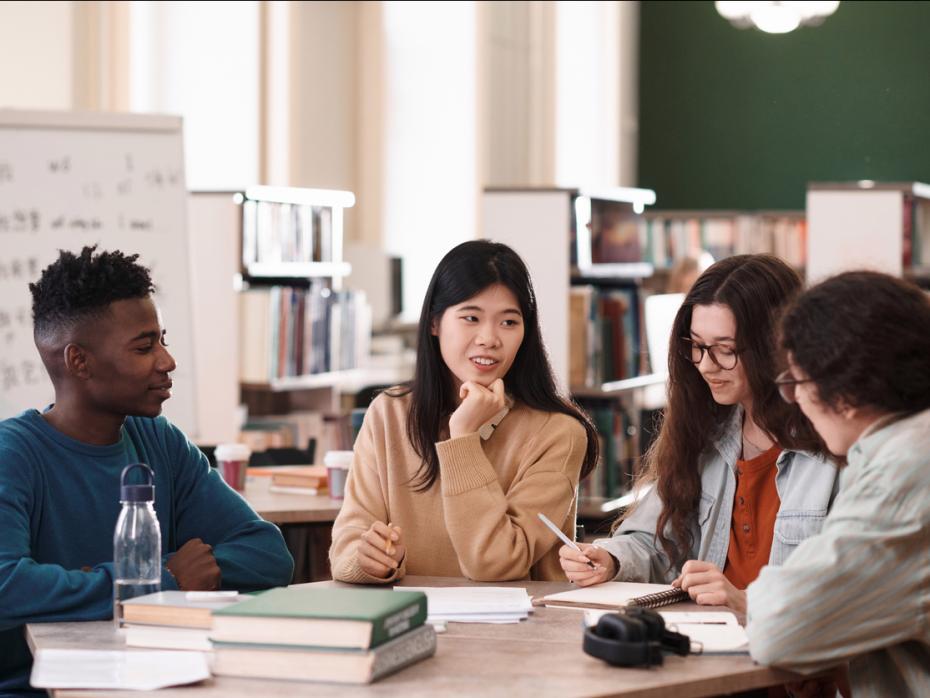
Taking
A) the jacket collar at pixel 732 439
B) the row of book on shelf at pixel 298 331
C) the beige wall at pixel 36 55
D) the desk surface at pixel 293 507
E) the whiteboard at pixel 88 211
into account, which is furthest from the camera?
the row of book on shelf at pixel 298 331

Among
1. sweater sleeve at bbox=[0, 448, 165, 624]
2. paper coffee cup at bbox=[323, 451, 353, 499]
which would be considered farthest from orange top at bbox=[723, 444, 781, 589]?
paper coffee cup at bbox=[323, 451, 353, 499]

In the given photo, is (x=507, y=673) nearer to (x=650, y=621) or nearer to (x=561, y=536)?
(x=650, y=621)

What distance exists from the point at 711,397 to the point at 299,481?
138 cm

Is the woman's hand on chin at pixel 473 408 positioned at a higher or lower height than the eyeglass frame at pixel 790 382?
lower

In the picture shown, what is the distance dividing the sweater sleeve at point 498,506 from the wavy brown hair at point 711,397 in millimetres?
188

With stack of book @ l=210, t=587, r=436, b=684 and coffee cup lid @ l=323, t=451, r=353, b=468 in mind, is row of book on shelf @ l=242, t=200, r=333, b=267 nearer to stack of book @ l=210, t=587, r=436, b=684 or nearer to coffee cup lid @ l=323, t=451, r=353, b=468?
coffee cup lid @ l=323, t=451, r=353, b=468

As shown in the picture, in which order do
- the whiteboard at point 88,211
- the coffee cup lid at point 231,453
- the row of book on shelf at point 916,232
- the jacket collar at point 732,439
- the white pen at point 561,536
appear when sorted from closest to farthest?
the white pen at point 561,536, the jacket collar at point 732,439, the coffee cup lid at point 231,453, the whiteboard at point 88,211, the row of book on shelf at point 916,232

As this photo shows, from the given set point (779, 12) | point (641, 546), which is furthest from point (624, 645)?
point (779, 12)

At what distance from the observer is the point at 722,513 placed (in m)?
2.30

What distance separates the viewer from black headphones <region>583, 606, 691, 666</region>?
5.29 ft

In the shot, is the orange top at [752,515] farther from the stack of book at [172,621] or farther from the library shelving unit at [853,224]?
the library shelving unit at [853,224]

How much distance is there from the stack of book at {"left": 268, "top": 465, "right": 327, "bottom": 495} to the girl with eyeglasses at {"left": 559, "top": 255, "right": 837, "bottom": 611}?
1174 mm

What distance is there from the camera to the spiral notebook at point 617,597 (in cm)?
196

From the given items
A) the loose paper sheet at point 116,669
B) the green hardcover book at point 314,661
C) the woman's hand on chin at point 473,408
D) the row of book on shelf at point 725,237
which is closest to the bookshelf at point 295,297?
the row of book on shelf at point 725,237
